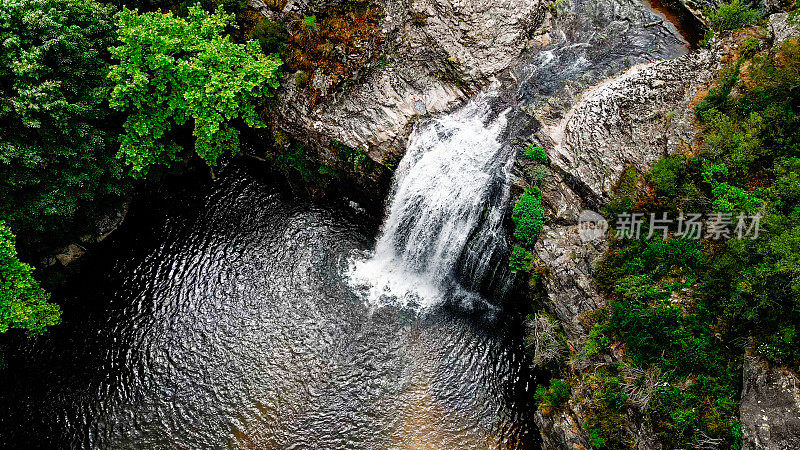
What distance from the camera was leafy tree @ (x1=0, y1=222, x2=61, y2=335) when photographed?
39.5ft

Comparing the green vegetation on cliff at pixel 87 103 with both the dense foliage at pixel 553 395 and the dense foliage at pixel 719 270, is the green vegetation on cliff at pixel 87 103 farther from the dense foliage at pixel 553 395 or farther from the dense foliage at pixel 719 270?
the dense foliage at pixel 719 270

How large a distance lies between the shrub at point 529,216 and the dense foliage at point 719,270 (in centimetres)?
220

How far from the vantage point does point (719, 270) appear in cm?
1064

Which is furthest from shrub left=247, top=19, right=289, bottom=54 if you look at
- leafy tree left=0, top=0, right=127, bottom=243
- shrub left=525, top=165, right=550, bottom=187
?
shrub left=525, top=165, right=550, bottom=187

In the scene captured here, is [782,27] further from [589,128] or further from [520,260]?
Answer: [520,260]

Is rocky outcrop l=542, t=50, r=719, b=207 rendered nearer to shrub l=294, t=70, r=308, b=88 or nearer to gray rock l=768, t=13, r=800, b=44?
gray rock l=768, t=13, r=800, b=44

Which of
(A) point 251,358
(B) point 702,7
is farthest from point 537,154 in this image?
(A) point 251,358

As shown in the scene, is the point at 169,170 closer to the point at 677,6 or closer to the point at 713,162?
the point at 713,162

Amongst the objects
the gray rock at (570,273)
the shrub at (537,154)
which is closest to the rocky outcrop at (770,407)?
the gray rock at (570,273)

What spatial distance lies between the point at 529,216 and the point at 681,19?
11096mm

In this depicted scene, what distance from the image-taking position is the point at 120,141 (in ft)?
48.4

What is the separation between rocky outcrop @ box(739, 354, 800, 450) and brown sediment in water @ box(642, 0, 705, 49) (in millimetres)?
12658

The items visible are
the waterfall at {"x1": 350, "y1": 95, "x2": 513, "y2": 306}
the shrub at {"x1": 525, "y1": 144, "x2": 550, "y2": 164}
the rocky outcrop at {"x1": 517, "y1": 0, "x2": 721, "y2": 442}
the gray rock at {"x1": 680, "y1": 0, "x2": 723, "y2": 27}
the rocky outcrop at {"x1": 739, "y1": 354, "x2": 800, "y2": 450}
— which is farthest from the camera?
the gray rock at {"x1": 680, "y1": 0, "x2": 723, "y2": 27}

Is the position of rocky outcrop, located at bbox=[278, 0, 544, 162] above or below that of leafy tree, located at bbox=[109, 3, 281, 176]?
above
